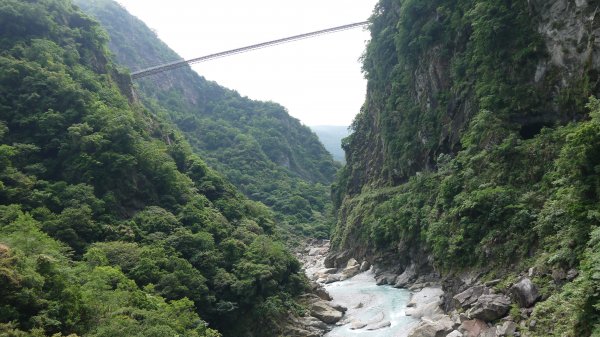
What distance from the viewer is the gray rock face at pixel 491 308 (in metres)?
17.9

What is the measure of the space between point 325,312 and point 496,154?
14344mm

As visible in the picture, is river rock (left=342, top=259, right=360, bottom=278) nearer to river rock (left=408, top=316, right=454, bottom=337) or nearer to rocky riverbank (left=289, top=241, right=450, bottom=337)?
rocky riverbank (left=289, top=241, right=450, bottom=337)

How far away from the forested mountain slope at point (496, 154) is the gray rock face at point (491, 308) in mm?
896

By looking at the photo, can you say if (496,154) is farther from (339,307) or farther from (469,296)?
(339,307)

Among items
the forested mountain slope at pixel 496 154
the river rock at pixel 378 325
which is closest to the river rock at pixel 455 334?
the forested mountain slope at pixel 496 154

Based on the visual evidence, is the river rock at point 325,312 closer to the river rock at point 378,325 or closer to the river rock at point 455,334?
the river rock at point 378,325

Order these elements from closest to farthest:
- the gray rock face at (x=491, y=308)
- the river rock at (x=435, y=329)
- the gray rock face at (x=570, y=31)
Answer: the gray rock face at (x=491, y=308) < the river rock at (x=435, y=329) < the gray rock face at (x=570, y=31)

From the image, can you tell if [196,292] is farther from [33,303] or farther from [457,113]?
[457,113]

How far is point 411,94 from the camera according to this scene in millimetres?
42500

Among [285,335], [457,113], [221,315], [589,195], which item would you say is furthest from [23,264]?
[457,113]

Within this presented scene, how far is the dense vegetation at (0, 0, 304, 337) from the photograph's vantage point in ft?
55.8

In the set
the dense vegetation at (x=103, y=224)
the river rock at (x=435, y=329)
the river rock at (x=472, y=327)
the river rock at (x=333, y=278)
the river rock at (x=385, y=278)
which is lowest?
the river rock at (x=333, y=278)

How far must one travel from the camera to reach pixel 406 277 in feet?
112

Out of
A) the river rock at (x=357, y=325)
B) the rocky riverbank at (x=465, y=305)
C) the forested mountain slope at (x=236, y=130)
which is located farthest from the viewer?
the forested mountain slope at (x=236, y=130)
